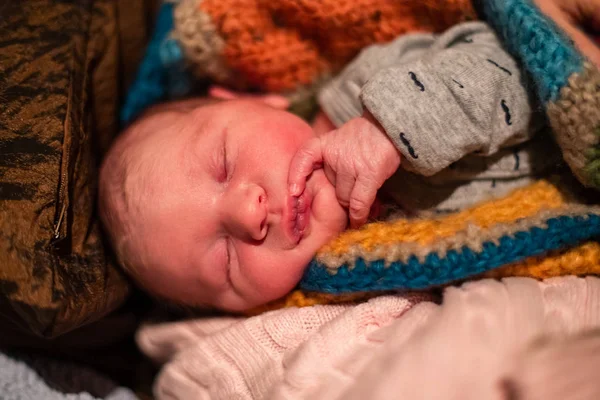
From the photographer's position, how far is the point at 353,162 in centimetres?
87

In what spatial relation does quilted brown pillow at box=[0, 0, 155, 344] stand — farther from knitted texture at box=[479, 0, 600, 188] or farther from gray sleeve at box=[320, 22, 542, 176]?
knitted texture at box=[479, 0, 600, 188]

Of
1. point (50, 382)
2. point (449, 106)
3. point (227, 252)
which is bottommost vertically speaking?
point (50, 382)

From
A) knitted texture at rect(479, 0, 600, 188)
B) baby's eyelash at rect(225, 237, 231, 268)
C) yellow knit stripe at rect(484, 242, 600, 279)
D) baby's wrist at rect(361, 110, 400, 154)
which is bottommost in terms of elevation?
baby's eyelash at rect(225, 237, 231, 268)

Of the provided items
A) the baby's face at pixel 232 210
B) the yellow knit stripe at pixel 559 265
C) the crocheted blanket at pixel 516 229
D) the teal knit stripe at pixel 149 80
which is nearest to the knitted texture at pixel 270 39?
the teal knit stripe at pixel 149 80

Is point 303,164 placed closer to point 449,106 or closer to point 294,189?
point 294,189

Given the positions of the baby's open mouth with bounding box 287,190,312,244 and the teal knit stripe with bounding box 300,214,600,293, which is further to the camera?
the baby's open mouth with bounding box 287,190,312,244

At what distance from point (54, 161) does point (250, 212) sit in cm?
33

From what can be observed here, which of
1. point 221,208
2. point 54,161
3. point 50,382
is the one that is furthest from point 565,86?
point 50,382

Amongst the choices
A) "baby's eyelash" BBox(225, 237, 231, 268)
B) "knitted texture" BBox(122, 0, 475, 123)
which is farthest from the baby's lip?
"knitted texture" BBox(122, 0, 475, 123)

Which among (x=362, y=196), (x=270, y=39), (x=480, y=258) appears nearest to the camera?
(x=480, y=258)

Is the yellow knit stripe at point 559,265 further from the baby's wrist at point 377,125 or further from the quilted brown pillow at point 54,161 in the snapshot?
the quilted brown pillow at point 54,161

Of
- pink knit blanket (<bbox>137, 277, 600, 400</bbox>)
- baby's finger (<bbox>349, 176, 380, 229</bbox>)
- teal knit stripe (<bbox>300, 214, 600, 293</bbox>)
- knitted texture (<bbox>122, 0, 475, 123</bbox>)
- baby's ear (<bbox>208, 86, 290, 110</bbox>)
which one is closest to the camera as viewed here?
pink knit blanket (<bbox>137, 277, 600, 400</bbox>)

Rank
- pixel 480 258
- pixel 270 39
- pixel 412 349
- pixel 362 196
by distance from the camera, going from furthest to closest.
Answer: pixel 270 39 < pixel 362 196 < pixel 480 258 < pixel 412 349

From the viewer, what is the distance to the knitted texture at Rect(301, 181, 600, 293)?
2.51ft
